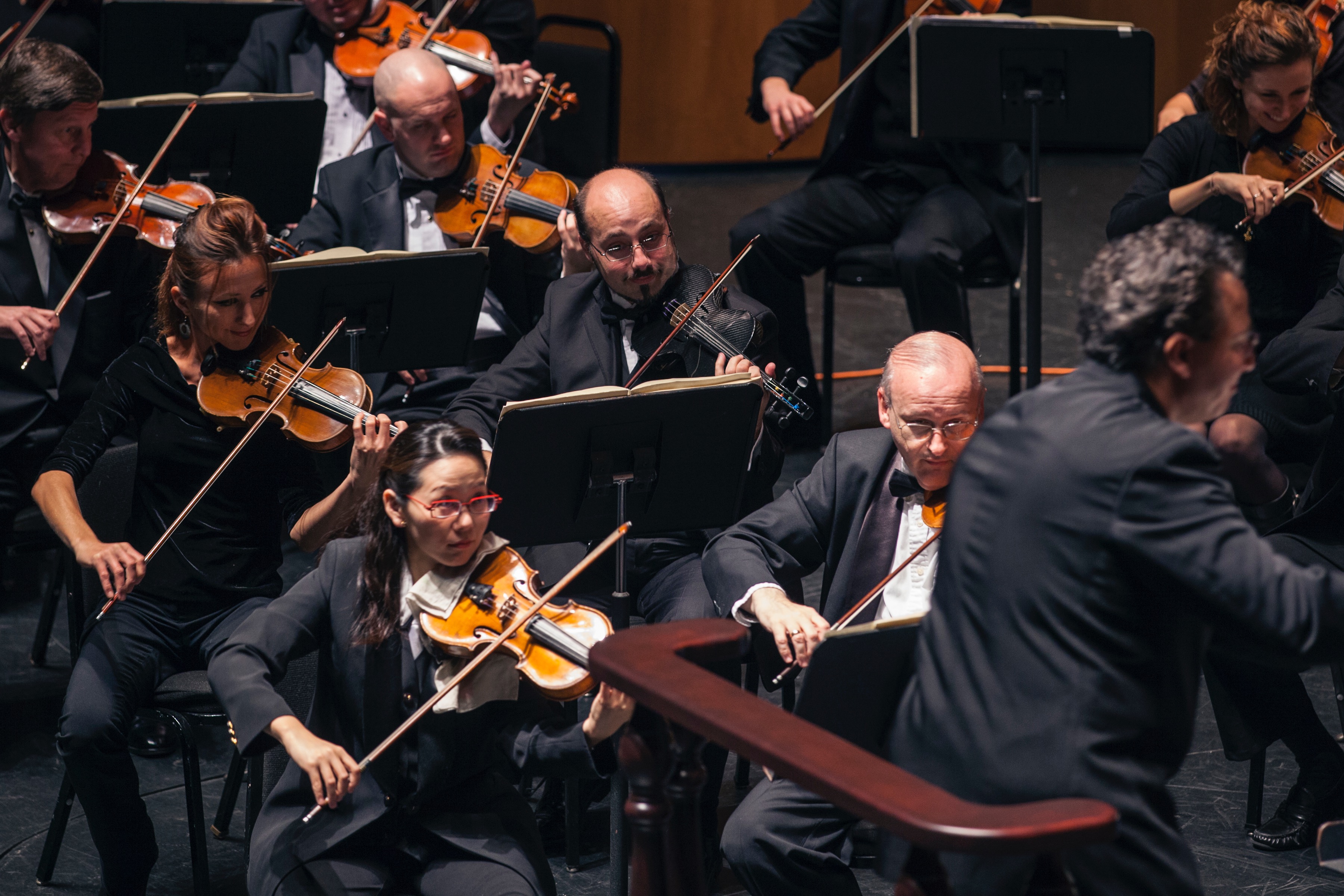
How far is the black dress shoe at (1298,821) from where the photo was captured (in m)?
2.76

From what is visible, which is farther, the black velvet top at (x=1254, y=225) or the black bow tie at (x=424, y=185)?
the black bow tie at (x=424, y=185)

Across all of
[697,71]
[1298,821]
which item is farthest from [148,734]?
[697,71]

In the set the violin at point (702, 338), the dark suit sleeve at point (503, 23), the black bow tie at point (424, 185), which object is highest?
the dark suit sleeve at point (503, 23)

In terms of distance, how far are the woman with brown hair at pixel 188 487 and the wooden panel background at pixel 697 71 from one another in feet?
17.8

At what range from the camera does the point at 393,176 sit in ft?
12.3

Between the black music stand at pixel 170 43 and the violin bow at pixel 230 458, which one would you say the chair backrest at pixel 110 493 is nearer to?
the violin bow at pixel 230 458

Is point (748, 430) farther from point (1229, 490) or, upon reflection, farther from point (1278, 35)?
point (1278, 35)

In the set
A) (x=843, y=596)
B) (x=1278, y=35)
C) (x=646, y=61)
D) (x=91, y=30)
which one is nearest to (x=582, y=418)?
(x=843, y=596)

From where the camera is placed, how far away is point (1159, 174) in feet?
12.3

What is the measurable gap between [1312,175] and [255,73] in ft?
9.02

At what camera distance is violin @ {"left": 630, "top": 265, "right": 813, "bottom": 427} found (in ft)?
9.30

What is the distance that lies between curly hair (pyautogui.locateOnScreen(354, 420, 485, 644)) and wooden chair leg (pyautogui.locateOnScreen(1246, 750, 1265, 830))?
1.56 m

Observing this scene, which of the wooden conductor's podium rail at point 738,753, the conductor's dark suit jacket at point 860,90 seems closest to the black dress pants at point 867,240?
the conductor's dark suit jacket at point 860,90

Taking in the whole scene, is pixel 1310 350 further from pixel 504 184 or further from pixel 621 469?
pixel 504 184
